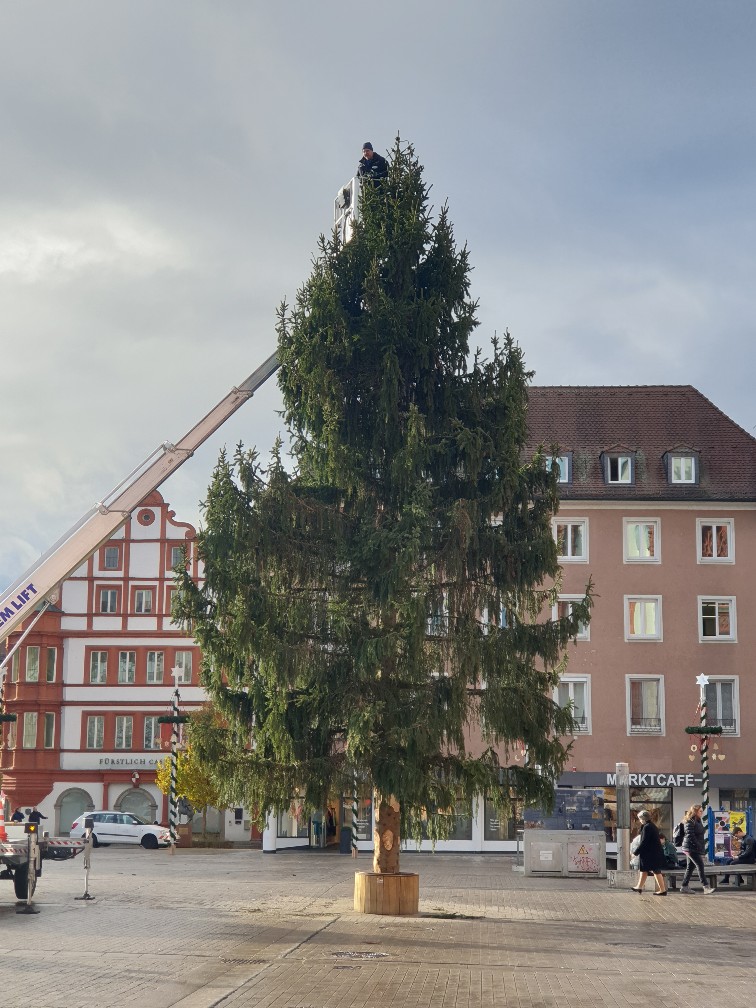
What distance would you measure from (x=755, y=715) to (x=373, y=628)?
27279 mm

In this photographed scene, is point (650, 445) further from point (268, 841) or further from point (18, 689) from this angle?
point (18, 689)

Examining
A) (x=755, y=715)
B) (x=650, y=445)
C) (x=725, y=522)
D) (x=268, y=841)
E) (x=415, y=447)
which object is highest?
(x=650, y=445)

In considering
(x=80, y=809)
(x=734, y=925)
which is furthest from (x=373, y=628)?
(x=80, y=809)

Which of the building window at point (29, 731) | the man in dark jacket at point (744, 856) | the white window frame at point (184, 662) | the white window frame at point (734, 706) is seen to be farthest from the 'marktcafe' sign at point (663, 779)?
the building window at point (29, 731)

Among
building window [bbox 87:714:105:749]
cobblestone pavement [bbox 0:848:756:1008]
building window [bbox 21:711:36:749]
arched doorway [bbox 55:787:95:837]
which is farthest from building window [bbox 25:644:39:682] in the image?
cobblestone pavement [bbox 0:848:756:1008]

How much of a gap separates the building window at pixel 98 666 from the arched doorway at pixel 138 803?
16.8 ft

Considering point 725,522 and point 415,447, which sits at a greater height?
point 725,522

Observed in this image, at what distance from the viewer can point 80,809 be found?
61156mm

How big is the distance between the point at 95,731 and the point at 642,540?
27385mm

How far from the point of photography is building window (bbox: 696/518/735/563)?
47.7m

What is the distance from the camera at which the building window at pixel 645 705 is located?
46312mm

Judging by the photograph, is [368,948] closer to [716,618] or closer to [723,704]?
[723,704]

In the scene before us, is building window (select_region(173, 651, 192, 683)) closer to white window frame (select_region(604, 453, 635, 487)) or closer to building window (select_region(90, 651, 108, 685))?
building window (select_region(90, 651, 108, 685))

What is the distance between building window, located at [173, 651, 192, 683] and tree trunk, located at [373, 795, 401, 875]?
40194 mm
